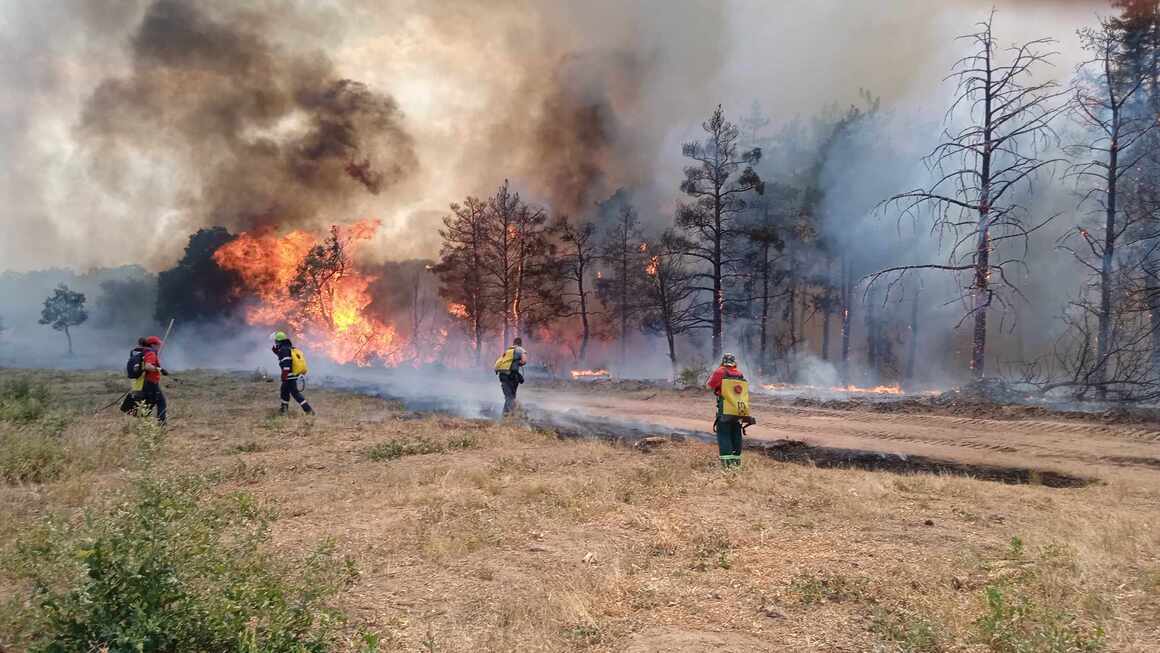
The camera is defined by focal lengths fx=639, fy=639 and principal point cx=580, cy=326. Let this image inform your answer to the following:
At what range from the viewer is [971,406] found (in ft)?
57.9

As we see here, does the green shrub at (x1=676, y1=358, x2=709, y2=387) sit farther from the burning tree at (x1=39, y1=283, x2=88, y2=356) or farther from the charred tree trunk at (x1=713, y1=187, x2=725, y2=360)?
the burning tree at (x1=39, y1=283, x2=88, y2=356)

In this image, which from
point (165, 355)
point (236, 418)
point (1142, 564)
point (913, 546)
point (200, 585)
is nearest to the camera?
point (200, 585)

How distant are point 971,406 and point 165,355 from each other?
58101 millimetres

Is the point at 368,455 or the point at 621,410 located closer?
the point at 368,455

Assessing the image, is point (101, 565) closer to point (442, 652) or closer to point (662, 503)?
point (442, 652)

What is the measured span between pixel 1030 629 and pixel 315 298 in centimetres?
4893

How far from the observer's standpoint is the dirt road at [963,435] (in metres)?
11.5

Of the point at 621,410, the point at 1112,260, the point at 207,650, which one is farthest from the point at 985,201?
the point at 207,650

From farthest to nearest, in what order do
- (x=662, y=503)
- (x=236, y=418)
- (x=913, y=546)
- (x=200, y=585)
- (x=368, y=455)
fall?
(x=236, y=418)
(x=368, y=455)
(x=662, y=503)
(x=913, y=546)
(x=200, y=585)

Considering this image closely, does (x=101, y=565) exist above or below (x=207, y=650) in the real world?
above

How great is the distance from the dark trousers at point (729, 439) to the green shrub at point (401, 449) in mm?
5543

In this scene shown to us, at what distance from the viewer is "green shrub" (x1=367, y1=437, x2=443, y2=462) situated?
39.9 feet

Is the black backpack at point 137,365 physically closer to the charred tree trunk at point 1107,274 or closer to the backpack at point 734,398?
the backpack at point 734,398

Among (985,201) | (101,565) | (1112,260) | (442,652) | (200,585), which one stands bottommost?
(442,652)
